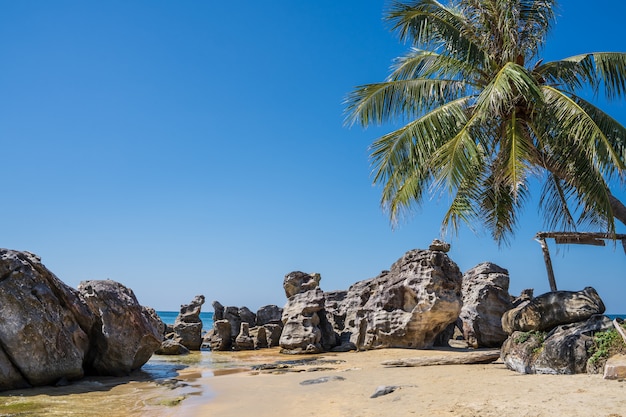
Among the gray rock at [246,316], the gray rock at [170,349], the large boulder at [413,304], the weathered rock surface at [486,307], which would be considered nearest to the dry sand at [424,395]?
the large boulder at [413,304]

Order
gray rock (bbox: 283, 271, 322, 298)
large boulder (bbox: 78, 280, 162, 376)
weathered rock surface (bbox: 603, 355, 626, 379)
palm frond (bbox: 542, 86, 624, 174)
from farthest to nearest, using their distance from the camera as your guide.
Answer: gray rock (bbox: 283, 271, 322, 298)
large boulder (bbox: 78, 280, 162, 376)
palm frond (bbox: 542, 86, 624, 174)
weathered rock surface (bbox: 603, 355, 626, 379)

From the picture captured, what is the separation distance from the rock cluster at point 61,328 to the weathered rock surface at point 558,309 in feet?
38.9

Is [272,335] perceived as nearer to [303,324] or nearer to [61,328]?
[303,324]

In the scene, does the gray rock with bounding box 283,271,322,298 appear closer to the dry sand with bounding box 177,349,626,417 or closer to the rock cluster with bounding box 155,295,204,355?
the rock cluster with bounding box 155,295,204,355

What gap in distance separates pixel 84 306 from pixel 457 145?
11.9 metres

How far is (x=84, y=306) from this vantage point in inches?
561

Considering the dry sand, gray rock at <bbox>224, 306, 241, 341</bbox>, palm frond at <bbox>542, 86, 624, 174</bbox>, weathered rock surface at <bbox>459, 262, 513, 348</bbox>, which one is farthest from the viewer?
gray rock at <bbox>224, 306, 241, 341</bbox>

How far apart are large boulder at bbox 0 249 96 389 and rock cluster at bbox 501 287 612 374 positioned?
11666 mm

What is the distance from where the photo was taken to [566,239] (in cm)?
1434

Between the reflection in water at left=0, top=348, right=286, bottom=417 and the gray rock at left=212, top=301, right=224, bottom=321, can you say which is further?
the gray rock at left=212, top=301, right=224, bottom=321

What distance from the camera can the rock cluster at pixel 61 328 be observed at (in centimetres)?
1165

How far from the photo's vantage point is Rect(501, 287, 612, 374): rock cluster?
947 centimetres

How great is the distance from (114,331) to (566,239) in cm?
1448

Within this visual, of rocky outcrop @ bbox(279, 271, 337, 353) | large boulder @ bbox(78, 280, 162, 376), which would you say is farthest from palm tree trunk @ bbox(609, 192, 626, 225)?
large boulder @ bbox(78, 280, 162, 376)
